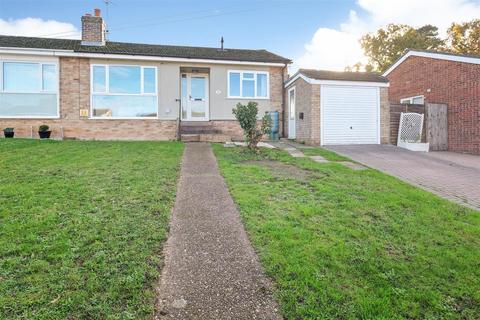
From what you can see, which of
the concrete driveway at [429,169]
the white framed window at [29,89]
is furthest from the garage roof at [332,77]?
the white framed window at [29,89]

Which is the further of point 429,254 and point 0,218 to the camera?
point 0,218

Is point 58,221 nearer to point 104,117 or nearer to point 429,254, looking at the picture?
point 429,254

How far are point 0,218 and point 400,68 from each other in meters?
20.4

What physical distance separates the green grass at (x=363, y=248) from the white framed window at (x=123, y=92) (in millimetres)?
9840

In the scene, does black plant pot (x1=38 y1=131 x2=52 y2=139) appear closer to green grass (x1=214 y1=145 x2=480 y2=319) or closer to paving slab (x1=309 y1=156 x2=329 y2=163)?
green grass (x1=214 y1=145 x2=480 y2=319)

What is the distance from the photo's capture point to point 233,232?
13.8 feet

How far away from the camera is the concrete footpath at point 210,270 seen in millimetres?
→ 2658

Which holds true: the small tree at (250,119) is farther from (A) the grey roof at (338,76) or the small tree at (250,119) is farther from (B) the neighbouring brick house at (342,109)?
(A) the grey roof at (338,76)

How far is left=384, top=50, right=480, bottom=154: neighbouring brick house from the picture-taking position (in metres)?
13.6

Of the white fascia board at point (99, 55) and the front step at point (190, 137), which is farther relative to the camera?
the front step at point (190, 137)

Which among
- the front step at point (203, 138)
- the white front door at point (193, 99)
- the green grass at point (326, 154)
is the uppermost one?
the white front door at point (193, 99)

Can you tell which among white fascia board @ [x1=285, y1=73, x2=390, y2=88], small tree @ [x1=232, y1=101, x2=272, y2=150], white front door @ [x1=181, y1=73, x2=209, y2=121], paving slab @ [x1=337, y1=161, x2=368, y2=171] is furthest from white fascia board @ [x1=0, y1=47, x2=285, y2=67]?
paving slab @ [x1=337, y1=161, x2=368, y2=171]

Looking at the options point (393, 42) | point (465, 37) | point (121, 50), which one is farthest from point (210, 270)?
point (393, 42)

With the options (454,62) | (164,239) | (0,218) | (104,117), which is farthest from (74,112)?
(454,62)
